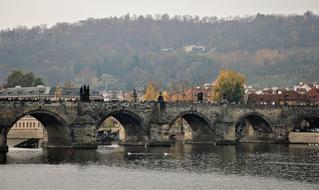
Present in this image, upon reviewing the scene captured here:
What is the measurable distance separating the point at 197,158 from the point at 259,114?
29.0 metres

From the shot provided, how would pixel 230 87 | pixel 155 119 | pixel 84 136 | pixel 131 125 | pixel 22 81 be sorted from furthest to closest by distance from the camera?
1. pixel 22 81
2. pixel 230 87
3. pixel 131 125
4. pixel 155 119
5. pixel 84 136

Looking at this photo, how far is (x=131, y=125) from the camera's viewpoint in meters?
103

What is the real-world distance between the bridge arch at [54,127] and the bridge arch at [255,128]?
2594 cm

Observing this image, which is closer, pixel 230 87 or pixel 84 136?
pixel 84 136

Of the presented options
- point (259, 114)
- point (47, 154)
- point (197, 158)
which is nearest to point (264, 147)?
point (259, 114)

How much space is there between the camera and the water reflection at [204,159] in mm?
70125

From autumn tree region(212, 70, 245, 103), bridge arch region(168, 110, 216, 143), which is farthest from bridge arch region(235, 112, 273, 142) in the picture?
autumn tree region(212, 70, 245, 103)

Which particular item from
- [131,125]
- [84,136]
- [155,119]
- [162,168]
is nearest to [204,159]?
[162,168]

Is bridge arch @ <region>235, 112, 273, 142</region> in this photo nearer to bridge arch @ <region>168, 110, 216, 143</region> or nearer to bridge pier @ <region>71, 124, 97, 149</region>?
bridge arch @ <region>168, 110, 216, 143</region>

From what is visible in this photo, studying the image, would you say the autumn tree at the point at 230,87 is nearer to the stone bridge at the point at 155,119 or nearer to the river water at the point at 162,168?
the stone bridge at the point at 155,119

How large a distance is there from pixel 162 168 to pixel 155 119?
28165mm

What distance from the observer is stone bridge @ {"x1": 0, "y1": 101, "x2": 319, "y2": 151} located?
8989 centimetres

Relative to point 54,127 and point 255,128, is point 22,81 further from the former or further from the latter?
point 54,127

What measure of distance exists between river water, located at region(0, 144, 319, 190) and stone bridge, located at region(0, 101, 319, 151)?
2906 mm
